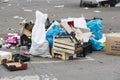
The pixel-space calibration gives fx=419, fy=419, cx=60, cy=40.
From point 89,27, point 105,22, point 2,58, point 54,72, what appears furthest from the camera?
point 105,22

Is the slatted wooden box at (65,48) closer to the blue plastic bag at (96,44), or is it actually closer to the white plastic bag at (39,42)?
the white plastic bag at (39,42)

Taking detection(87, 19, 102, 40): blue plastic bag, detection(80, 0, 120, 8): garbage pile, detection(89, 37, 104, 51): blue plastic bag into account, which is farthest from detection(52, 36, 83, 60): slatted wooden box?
detection(80, 0, 120, 8): garbage pile

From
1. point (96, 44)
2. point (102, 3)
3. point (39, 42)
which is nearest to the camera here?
point (39, 42)

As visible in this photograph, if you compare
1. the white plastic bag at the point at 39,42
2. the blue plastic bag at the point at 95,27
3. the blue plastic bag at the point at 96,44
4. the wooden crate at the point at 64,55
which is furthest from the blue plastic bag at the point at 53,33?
the blue plastic bag at the point at 95,27

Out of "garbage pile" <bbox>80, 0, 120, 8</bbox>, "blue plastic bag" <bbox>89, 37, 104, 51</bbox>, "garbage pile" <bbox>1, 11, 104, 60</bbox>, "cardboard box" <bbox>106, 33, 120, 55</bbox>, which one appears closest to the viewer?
"garbage pile" <bbox>1, 11, 104, 60</bbox>

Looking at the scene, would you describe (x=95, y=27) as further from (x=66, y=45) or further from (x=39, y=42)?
(x=39, y=42)

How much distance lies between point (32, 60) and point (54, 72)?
128 centimetres

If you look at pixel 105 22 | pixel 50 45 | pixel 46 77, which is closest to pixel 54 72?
pixel 46 77

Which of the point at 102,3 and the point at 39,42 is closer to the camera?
the point at 39,42

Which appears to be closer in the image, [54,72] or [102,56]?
[54,72]

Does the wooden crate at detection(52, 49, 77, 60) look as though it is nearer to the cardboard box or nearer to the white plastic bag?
the white plastic bag

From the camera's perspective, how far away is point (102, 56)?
32.9 ft

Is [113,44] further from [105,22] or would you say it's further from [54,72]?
[105,22]

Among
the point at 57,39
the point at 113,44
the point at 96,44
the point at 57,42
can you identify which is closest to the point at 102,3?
the point at 96,44
